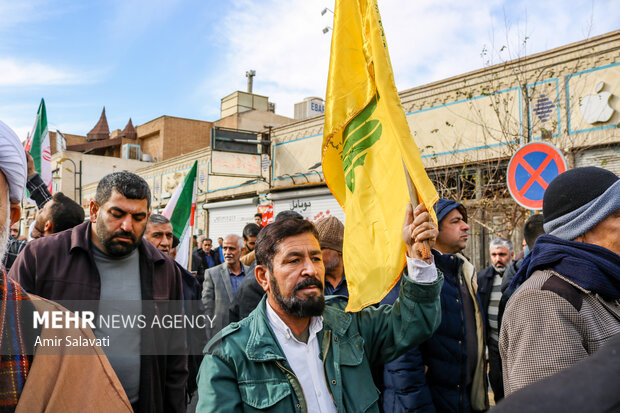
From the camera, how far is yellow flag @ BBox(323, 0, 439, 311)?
7.93 feet

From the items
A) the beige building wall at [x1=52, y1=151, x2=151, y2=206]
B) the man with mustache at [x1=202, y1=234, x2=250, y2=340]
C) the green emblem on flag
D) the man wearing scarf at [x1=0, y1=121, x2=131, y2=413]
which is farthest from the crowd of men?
the beige building wall at [x1=52, y1=151, x2=151, y2=206]

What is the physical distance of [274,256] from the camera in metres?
2.50

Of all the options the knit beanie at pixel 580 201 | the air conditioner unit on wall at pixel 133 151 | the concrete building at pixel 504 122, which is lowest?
the knit beanie at pixel 580 201

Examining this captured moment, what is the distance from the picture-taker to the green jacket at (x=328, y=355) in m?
2.01

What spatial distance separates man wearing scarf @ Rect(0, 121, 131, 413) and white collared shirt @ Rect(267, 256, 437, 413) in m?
1.00

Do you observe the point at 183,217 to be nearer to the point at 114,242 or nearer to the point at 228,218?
the point at 114,242

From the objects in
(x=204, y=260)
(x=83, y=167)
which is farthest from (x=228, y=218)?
(x=83, y=167)

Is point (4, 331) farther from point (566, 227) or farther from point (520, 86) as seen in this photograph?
Result: point (520, 86)

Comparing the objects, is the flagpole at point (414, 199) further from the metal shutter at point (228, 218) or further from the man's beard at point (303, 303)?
the metal shutter at point (228, 218)

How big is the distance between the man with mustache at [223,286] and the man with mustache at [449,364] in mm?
3527

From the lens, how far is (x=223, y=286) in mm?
6516

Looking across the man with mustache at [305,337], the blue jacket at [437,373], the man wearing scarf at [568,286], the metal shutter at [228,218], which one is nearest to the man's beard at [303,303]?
the man with mustache at [305,337]

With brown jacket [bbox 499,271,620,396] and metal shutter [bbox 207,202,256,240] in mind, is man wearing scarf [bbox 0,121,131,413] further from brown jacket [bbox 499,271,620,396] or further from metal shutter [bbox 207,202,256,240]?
metal shutter [bbox 207,202,256,240]

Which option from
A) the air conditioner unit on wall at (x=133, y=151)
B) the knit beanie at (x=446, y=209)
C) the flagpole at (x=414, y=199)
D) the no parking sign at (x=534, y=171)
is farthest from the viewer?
the air conditioner unit on wall at (x=133, y=151)
